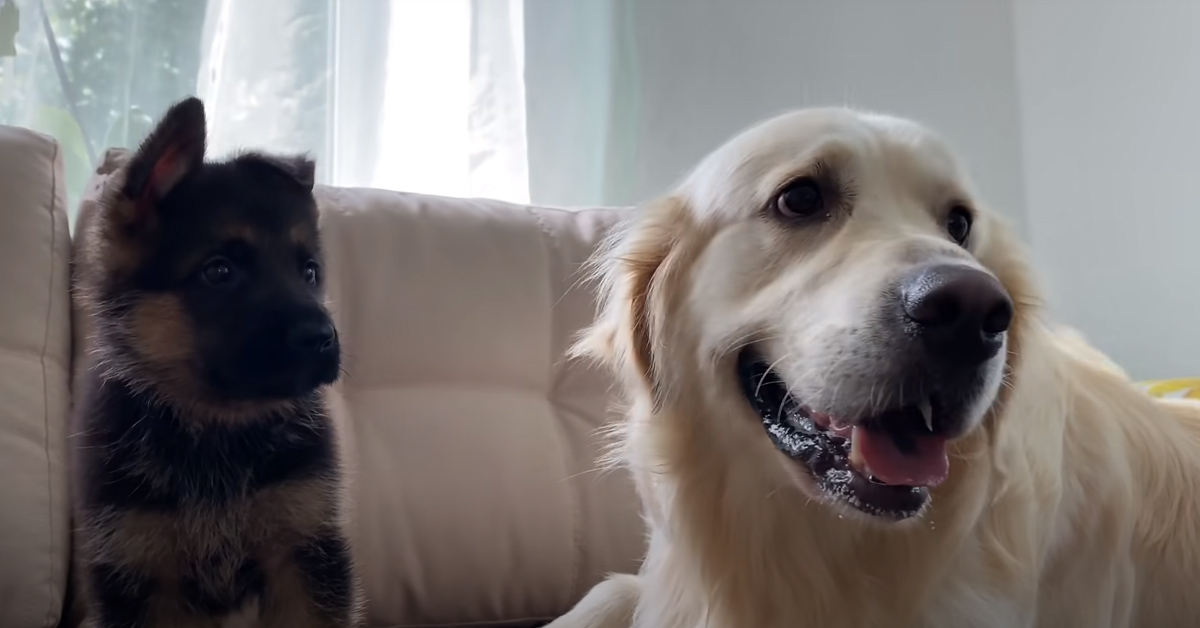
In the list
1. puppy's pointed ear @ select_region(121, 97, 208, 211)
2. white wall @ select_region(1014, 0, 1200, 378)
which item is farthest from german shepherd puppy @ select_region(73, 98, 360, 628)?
white wall @ select_region(1014, 0, 1200, 378)

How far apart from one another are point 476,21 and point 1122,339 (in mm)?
1801

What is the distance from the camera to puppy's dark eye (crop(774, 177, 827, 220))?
994 mm

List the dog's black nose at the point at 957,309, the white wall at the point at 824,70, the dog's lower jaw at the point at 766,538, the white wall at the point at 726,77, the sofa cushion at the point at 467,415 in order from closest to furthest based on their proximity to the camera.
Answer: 1. the dog's black nose at the point at 957,309
2. the dog's lower jaw at the point at 766,538
3. the sofa cushion at the point at 467,415
4. the white wall at the point at 726,77
5. the white wall at the point at 824,70

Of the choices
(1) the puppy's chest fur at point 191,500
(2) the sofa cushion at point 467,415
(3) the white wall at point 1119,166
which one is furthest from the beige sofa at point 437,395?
(3) the white wall at point 1119,166

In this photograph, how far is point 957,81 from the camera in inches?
107

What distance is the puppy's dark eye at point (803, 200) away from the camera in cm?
99

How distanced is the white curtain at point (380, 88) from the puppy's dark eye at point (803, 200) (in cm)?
110

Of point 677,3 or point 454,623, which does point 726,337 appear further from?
point 677,3

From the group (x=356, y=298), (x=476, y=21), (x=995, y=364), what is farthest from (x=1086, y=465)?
(x=476, y=21)

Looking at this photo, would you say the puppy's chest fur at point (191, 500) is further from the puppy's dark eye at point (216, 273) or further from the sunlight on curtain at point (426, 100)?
the sunlight on curtain at point (426, 100)

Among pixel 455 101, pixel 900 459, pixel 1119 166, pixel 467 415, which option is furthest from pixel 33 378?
pixel 1119 166

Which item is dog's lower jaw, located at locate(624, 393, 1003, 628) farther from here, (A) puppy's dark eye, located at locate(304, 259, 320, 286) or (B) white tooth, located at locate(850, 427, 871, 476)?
(A) puppy's dark eye, located at locate(304, 259, 320, 286)

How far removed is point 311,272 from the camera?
113 cm

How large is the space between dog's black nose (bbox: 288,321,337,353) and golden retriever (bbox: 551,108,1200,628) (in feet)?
1.12
